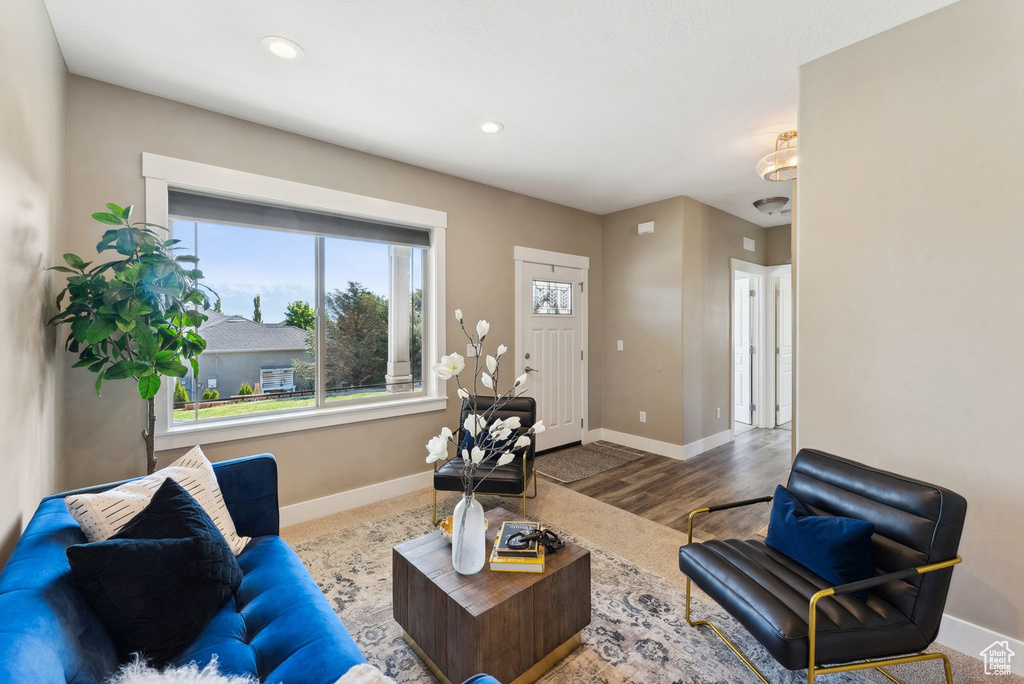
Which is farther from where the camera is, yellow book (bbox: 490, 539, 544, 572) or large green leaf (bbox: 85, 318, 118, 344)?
large green leaf (bbox: 85, 318, 118, 344)

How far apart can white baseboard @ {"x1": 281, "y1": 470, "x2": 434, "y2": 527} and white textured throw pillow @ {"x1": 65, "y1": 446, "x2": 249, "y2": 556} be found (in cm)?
124

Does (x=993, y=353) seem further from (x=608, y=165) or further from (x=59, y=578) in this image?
(x=59, y=578)

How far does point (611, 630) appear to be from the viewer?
1940 millimetres

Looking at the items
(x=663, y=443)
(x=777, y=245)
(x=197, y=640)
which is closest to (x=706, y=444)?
(x=663, y=443)

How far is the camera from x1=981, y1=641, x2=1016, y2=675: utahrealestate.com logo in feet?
5.59

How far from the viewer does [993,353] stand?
174cm

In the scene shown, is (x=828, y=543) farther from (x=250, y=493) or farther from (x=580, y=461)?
(x=580, y=461)

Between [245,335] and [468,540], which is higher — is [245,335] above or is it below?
above

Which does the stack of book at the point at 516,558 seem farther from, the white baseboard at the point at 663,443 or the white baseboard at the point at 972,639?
the white baseboard at the point at 663,443

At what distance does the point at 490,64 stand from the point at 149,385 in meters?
2.31

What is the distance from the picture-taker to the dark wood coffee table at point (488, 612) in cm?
149

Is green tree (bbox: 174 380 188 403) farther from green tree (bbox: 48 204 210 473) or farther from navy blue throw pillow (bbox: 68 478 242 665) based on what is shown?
navy blue throw pillow (bbox: 68 478 242 665)

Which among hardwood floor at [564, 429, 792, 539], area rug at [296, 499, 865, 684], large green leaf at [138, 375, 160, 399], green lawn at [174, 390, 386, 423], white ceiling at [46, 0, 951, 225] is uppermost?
white ceiling at [46, 0, 951, 225]

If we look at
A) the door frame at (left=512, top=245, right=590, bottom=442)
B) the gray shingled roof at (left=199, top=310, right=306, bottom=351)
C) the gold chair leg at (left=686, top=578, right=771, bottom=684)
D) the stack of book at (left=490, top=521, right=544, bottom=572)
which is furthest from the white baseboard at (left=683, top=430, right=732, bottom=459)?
the gray shingled roof at (left=199, top=310, right=306, bottom=351)
